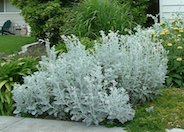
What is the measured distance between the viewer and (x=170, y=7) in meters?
9.74

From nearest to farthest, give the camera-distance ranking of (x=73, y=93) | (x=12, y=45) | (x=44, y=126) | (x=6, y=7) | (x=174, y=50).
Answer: (x=73, y=93), (x=44, y=126), (x=174, y=50), (x=12, y=45), (x=6, y=7)

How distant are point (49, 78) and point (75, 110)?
512 mm

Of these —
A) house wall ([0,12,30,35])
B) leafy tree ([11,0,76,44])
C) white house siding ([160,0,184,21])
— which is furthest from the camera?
house wall ([0,12,30,35])

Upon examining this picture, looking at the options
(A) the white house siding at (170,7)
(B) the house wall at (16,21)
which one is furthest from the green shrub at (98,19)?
(B) the house wall at (16,21)

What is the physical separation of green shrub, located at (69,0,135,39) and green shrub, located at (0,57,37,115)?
2140 millimetres

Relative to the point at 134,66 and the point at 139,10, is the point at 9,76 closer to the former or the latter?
the point at 134,66

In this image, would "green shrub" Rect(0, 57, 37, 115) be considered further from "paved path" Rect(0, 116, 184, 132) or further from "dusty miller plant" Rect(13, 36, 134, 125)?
"paved path" Rect(0, 116, 184, 132)

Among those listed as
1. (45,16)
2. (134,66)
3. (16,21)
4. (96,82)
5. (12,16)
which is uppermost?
(12,16)

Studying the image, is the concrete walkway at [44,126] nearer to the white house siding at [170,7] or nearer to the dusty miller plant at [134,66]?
the dusty miller plant at [134,66]

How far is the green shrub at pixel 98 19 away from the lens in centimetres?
825

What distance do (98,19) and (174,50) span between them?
2310 mm

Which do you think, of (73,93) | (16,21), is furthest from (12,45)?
(16,21)

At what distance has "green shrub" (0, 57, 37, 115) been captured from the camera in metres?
5.46

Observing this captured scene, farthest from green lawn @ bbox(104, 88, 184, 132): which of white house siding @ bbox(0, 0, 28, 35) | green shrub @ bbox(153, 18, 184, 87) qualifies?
white house siding @ bbox(0, 0, 28, 35)
